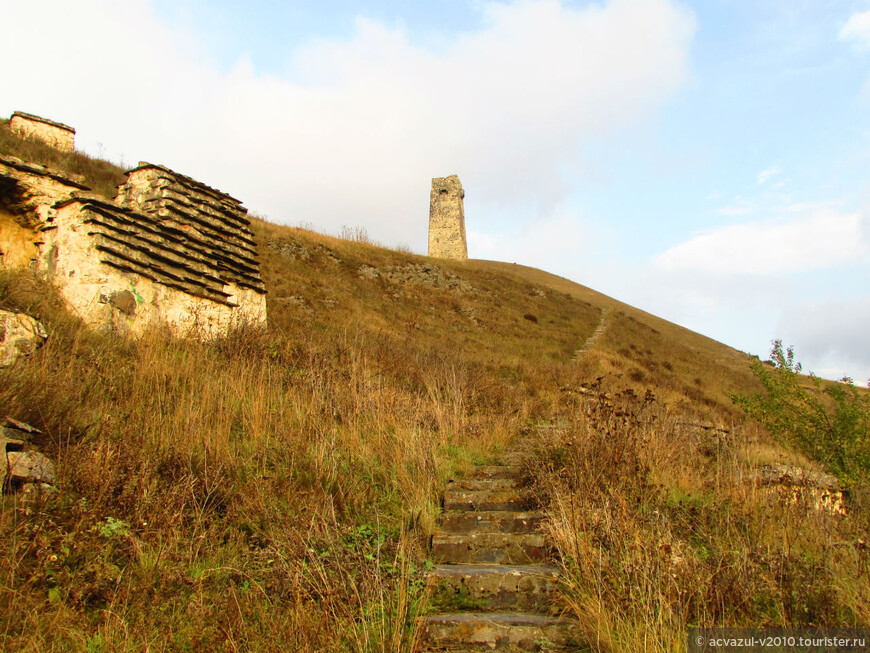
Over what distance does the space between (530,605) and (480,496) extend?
1541mm

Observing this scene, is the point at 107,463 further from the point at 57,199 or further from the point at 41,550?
the point at 57,199

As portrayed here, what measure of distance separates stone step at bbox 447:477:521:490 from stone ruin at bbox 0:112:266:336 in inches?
176

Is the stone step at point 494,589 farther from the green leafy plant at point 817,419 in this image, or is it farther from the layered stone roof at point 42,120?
the layered stone roof at point 42,120

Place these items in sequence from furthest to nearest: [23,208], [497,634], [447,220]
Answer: [447,220] → [23,208] → [497,634]

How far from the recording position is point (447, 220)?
4078cm

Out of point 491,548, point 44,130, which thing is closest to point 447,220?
point 44,130

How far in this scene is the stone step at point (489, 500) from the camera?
190 inches

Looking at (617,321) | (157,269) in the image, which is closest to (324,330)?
(157,269)

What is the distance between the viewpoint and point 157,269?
7.36m

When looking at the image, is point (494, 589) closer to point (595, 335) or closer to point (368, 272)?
point (368, 272)

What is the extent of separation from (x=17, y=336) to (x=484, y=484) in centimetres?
459

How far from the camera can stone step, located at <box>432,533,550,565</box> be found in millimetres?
3992

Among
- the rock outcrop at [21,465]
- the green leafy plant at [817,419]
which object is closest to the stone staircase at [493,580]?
the rock outcrop at [21,465]

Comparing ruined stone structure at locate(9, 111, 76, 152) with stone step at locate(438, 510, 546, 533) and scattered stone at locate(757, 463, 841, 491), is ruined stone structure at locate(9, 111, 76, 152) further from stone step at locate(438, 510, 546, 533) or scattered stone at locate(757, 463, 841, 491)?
scattered stone at locate(757, 463, 841, 491)
